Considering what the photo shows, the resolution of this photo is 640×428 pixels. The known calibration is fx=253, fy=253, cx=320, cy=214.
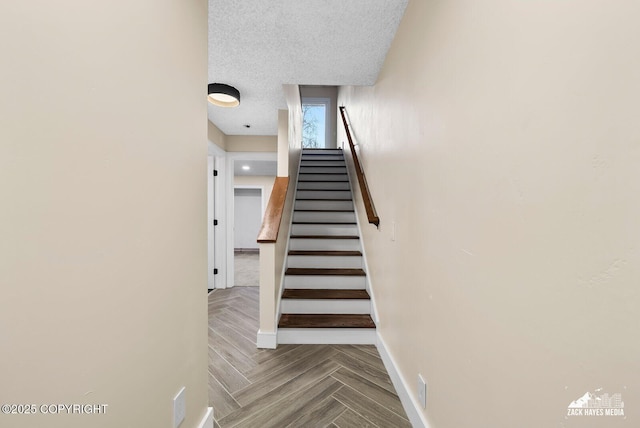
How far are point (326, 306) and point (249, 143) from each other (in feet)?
10.2

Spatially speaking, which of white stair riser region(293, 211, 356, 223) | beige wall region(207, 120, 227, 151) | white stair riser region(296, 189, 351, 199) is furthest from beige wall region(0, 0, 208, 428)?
white stair riser region(296, 189, 351, 199)

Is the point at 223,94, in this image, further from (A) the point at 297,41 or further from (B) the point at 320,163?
(B) the point at 320,163

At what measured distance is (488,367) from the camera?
81 cm

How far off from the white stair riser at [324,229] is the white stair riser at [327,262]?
1.60 ft

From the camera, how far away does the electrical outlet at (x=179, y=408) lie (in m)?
1.01

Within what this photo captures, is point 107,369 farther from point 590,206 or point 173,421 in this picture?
point 590,206

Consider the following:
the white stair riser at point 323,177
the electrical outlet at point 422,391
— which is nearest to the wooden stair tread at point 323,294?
the electrical outlet at point 422,391

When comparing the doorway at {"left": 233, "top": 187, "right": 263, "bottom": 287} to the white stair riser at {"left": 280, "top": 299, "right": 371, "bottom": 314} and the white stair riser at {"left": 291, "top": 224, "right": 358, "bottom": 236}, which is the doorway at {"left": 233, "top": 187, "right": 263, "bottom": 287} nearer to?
the white stair riser at {"left": 291, "top": 224, "right": 358, "bottom": 236}

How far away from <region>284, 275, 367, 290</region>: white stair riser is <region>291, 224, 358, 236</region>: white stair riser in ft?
2.57

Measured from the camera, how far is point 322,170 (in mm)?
4746

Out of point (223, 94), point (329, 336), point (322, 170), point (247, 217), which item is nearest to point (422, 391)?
point (329, 336)

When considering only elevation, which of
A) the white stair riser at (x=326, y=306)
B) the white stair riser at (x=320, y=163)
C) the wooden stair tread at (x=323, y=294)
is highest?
the white stair riser at (x=320, y=163)

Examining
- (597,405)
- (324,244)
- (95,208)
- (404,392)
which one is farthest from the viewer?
(324,244)

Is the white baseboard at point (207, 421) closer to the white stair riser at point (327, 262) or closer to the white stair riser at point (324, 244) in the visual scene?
the white stair riser at point (327, 262)
